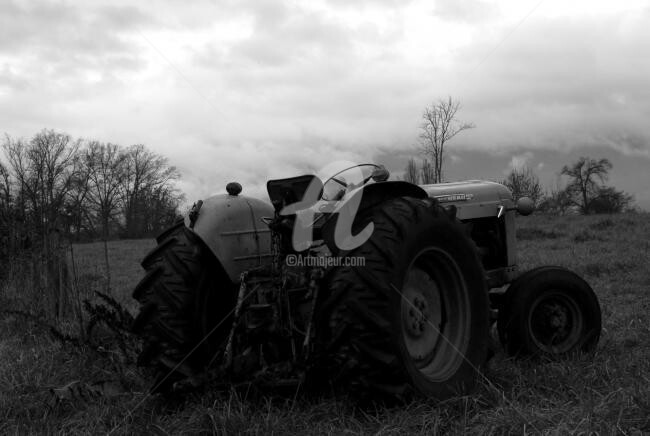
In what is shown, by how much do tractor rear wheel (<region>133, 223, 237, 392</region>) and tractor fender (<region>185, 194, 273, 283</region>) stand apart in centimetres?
8

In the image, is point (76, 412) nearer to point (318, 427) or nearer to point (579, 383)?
point (318, 427)

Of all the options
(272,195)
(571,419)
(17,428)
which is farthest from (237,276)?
(571,419)

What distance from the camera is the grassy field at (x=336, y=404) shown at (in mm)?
2941

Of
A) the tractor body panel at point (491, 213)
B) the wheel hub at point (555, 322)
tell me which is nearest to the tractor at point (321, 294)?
the wheel hub at point (555, 322)

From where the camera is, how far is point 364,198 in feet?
11.0

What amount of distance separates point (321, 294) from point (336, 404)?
0.62 meters

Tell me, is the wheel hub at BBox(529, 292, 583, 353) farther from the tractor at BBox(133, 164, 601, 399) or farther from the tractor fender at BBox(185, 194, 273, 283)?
the tractor fender at BBox(185, 194, 273, 283)

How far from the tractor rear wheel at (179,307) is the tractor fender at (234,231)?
0.08 meters

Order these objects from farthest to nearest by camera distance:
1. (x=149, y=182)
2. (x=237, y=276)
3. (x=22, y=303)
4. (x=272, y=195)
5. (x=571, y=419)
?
(x=149, y=182) → (x=22, y=303) → (x=237, y=276) → (x=272, y=195) → (x=571, y=419)

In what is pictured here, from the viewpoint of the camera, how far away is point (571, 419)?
2930 millimetres

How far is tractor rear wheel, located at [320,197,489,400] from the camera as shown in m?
2.91

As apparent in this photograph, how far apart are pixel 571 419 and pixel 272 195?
2009 millimetres

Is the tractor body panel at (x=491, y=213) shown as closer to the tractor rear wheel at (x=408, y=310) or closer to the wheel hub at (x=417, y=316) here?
the tractor rear wheel at (x=408, y=310)

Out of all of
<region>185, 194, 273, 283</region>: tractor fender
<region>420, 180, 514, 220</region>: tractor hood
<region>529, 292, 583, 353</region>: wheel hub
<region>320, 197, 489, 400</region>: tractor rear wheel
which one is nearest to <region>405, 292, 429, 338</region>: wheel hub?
<region>320, 197, 489, 400</region>: tractor rear wheel
